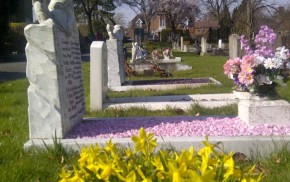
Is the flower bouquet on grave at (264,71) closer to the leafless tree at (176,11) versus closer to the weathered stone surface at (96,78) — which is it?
the weathered stone surface at (96,78)

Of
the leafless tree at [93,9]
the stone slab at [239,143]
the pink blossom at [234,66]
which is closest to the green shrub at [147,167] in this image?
the stone slab at [239,143]

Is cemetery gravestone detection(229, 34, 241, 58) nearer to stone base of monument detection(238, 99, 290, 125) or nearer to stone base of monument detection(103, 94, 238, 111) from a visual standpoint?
stone base of monument detection(103, 94, 238, 111)

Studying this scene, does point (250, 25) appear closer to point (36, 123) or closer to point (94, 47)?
point (94, 47)

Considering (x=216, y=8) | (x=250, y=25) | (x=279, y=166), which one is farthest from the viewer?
(x=216, y=8)

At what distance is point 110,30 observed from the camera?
13.5 m

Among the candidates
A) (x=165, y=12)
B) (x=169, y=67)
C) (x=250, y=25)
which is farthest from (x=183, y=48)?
(x=169, y=67)

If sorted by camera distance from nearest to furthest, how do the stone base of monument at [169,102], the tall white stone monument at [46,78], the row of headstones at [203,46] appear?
1. the tall white stone monument at [46,78]
2. the stone base of monument at [169,102]
3. the row of headstones at [203,46]

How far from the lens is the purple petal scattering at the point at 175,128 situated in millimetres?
5008

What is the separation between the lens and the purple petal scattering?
16.4ft

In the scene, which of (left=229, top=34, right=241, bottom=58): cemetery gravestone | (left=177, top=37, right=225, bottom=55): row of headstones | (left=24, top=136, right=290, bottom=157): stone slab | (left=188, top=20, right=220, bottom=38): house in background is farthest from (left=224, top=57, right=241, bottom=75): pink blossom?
(left=188, top=20, right=220, bottom=38): house in background

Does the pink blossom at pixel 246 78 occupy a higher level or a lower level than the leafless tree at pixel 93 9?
lower

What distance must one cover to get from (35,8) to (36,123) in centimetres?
131

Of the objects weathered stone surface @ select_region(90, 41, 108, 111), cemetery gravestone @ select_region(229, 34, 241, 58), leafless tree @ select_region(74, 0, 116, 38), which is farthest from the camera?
leafless tree @ select_region(74, 0, 116, 38)

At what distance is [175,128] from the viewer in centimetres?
531
